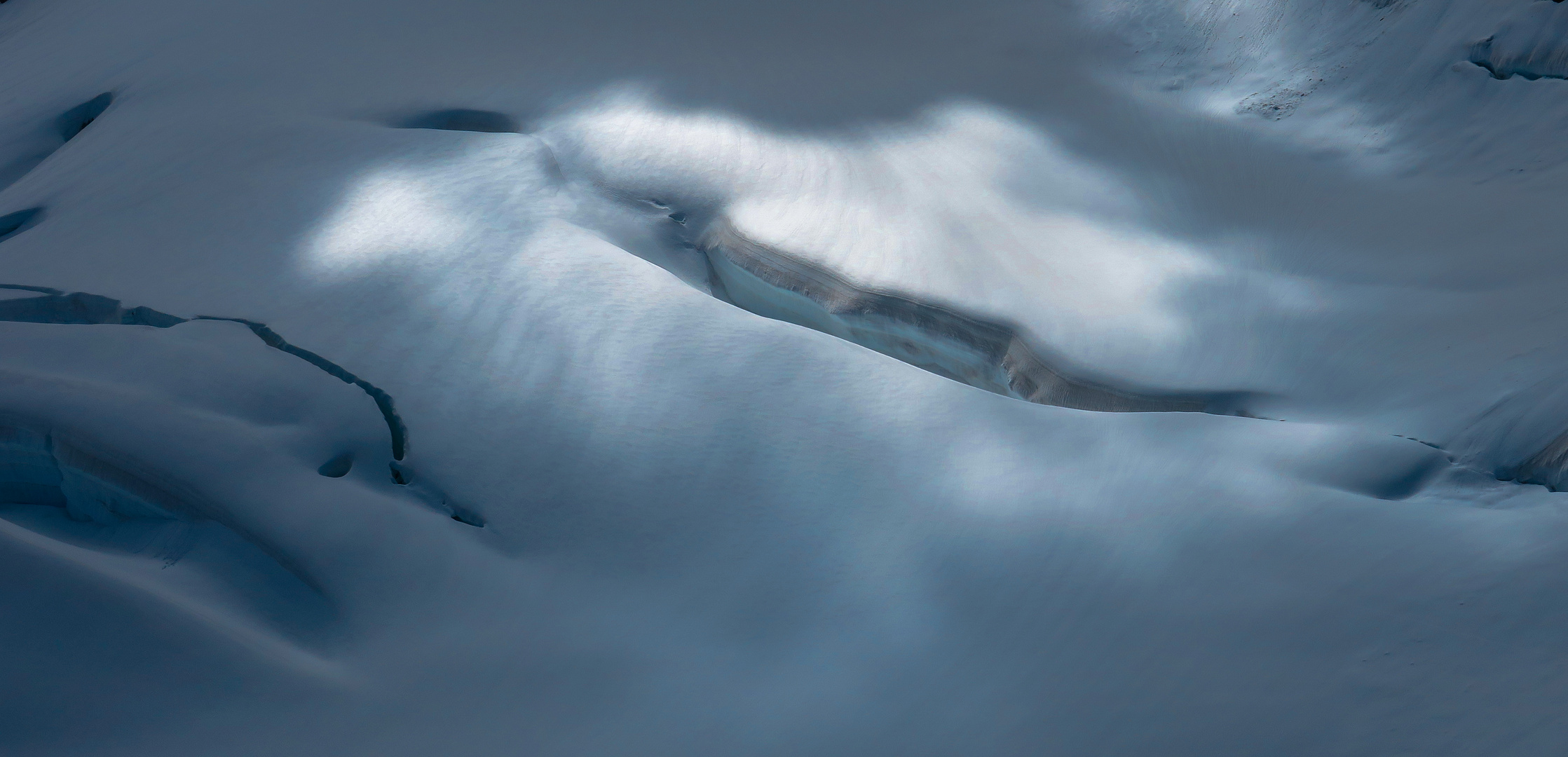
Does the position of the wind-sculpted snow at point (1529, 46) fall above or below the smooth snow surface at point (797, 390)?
above

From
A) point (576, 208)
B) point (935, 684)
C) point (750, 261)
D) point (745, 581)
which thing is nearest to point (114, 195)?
point (576, 208)

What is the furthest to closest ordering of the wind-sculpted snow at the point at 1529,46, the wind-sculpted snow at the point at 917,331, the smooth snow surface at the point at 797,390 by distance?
the wind-sculpted snow at the point at 1529,46 → the wind-sculpted snow at the point at 917,331 → the smooth snow surface at the point at 797,390

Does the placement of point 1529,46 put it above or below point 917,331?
above

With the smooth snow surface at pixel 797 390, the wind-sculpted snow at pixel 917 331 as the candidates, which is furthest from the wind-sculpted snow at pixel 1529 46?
the wind-sculpted snow at pixel 917 331

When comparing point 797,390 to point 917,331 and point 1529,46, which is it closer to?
point 917,331

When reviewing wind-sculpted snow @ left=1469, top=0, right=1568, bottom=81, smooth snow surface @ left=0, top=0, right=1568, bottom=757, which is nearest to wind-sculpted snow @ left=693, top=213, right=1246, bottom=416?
smooth snow surface @ left=0, top=0, right=1568, bottom=757

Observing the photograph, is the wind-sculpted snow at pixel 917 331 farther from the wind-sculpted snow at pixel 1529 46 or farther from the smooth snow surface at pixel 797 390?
the wind-sculpted snow at pixel 1529 46

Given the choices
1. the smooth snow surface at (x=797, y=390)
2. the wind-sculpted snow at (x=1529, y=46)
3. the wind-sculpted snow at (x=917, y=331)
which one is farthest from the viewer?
the wind-sculpted snow at (x=1529, y=46)

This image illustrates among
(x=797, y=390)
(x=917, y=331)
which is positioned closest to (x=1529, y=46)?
(x=917, y=331)

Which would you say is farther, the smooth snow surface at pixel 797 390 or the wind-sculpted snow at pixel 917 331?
the wind-sculpted snow at pixel 917 331
